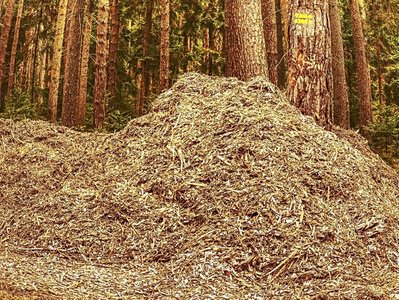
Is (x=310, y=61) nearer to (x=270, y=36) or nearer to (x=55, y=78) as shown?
(x=270, y=36)

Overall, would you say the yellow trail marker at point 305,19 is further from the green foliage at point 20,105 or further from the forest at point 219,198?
the green foliage at point 20,105

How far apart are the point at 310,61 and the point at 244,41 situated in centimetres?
171

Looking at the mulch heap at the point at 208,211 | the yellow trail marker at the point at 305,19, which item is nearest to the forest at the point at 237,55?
the yellow trail marker at the point at 305,19

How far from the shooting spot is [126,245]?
16.5 ft

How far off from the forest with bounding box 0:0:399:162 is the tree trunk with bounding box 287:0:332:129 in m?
0.01

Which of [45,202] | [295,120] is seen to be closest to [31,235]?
[45,202]

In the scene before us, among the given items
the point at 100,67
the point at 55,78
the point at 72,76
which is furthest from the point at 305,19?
the point at 55,78

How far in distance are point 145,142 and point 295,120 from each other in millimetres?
2062

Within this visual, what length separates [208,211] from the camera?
511 centimetres

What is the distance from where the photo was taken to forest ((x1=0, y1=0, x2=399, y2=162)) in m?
6.98

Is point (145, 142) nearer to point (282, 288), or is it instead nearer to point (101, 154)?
point (101, 154)

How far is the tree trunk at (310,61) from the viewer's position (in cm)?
686

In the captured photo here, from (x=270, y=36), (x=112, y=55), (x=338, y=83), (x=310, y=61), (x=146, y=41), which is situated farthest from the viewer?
(x=146, y=41)

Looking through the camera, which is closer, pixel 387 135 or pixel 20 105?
pixel 387 135
